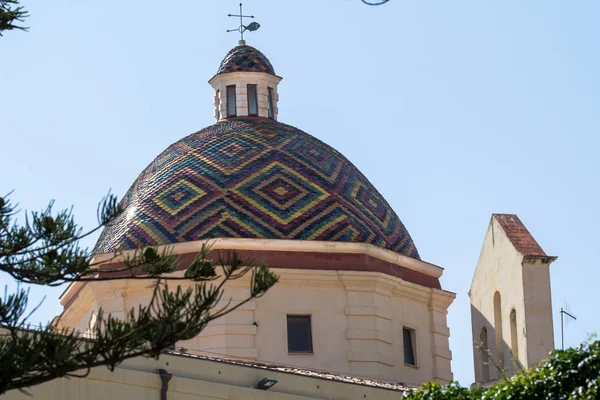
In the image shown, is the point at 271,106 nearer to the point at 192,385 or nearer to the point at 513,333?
the point at 513,333

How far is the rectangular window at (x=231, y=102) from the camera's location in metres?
29.2

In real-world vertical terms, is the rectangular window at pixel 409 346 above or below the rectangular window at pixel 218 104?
below

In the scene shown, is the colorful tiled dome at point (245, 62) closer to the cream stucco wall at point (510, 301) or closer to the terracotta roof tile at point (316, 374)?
the terracotta roof tile at point (316, 374)

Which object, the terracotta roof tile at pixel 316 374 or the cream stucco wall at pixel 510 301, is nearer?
the terracotta roof tile at pixel 316 374

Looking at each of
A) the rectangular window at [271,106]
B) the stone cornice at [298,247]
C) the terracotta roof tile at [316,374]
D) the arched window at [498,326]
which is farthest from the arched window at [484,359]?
the rectangular window at [271,106]

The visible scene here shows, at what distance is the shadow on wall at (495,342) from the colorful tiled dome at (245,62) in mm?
5655

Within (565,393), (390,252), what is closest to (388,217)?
(390,252)

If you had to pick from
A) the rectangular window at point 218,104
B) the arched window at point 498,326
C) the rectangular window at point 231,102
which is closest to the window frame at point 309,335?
the arched window at point 498,326

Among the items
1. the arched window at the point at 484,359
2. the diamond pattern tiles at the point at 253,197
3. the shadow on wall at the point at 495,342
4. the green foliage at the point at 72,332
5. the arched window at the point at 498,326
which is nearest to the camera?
the green foliage at the point at 72,332

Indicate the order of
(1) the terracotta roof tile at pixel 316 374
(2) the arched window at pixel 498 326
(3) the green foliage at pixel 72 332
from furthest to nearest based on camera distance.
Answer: (2) the arched window at pixel 498 326, (1) the terracotta roof tile at pixel 316 374, (3) the green foliage at pixel 72 332

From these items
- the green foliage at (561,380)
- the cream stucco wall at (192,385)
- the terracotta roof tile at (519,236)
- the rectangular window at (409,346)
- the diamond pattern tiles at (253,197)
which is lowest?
the green foliage at (561,380)

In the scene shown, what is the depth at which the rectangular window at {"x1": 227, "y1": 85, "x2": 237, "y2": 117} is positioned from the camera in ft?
95.8

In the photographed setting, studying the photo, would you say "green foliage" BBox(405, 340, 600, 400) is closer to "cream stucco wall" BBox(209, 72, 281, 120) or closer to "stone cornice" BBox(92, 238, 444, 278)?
"stone cornice" BBox(92, 238, 444, 278)

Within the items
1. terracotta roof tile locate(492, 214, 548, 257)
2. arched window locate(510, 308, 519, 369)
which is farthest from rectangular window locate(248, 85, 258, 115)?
arched window locate(510, 308, 519, 369)
